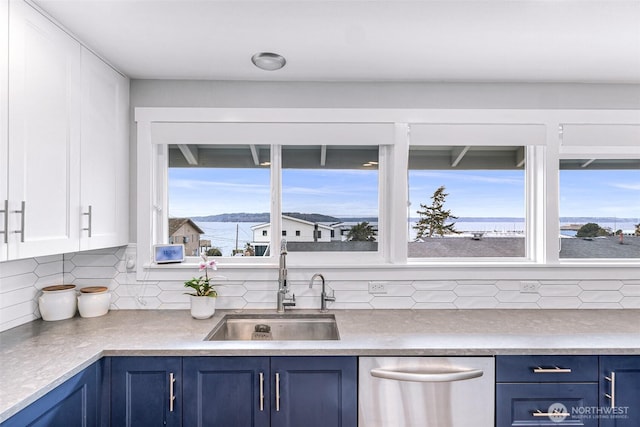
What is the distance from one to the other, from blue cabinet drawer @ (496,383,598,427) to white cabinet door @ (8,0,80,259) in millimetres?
2038

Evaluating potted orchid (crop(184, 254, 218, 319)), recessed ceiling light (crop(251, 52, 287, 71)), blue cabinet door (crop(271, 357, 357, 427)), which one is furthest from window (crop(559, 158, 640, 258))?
potted orchid (crop(184, 254, 218, 319))

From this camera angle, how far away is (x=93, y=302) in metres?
2.06

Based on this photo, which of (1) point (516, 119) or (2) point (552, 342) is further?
(1) point (516, 119)

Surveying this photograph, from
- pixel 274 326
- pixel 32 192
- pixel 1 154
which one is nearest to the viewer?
pixel 1 154

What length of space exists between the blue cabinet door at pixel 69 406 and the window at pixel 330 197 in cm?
124


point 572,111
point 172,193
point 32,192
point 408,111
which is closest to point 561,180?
point 572,111

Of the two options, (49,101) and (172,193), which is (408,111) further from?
(49,101)

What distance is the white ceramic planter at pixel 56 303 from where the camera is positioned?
1959mm

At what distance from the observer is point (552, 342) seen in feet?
5.51

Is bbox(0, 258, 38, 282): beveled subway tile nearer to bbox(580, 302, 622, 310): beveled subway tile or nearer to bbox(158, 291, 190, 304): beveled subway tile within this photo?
bbox(158, 291, 190, 304): beveled subway tile

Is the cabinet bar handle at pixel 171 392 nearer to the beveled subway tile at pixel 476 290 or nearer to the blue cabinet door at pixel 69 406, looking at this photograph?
the blue cabinet door at pixel 69 406

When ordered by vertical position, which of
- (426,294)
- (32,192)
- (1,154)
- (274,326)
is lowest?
(274,326)

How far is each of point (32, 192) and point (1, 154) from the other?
7.5 inches

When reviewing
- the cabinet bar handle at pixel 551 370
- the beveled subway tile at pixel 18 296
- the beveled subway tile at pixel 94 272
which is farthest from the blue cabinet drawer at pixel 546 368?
the beveled subway tile at pixel 18 296
